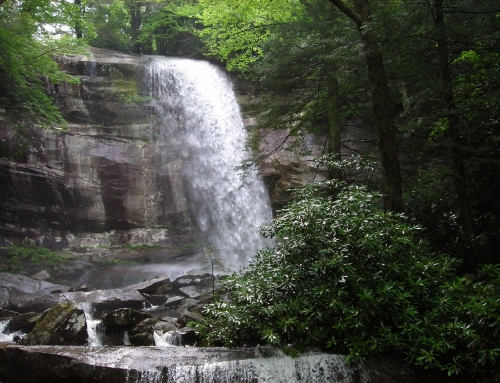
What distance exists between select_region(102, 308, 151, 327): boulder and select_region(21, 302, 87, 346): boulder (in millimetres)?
661

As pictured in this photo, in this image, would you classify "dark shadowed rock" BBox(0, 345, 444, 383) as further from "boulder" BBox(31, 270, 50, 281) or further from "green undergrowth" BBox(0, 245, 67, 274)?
"green undergrowth" BBox(0, 245, 67, 274)

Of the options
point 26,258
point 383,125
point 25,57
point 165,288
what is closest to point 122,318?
point 165,288

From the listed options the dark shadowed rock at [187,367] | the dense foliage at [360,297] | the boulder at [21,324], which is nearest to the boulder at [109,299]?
the boulder at [21,324]

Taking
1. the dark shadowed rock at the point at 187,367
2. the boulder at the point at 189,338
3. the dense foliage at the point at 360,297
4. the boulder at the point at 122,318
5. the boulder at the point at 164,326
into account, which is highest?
the dense foliage at the point at 360,297

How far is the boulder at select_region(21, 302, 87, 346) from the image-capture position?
7527 millimetres

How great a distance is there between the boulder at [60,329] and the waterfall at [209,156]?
8.85 m

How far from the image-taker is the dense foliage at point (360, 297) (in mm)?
4656

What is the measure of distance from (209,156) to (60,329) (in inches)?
478

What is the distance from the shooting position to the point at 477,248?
24.8 feet

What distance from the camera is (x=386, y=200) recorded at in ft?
23.9

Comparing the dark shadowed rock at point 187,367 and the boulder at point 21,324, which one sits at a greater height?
the dark shadowed rock at point 187,367

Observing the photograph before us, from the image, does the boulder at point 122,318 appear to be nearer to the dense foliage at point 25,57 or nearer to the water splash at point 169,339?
the water splash at point 169,339

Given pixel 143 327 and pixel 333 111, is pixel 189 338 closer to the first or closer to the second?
pixel 143 327

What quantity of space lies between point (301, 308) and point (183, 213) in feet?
43.7
